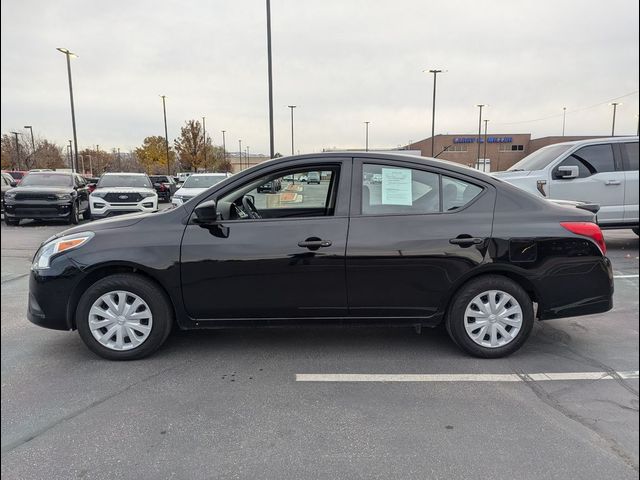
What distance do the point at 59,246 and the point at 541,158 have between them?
8.13 m

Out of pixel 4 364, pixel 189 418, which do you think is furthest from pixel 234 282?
pixel 4 364

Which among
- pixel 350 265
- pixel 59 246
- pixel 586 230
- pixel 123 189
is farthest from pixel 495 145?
pixel 59 246

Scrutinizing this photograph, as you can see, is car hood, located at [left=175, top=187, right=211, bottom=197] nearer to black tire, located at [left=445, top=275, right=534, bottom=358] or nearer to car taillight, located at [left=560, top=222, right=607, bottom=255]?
black tire, located at [left=445, top=275, right=534, bottom=358]

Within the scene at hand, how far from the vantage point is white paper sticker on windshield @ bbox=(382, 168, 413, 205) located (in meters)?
3.75

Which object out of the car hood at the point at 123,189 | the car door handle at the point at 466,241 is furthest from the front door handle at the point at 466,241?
the car hood at the point at 123,189

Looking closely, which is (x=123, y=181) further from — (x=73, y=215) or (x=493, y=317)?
(x=493, y=317)

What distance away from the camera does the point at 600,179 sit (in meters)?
8.10

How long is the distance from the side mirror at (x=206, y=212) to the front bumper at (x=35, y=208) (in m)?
11.3

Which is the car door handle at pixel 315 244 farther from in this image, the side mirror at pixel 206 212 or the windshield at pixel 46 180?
the windshield at pixel 46 180

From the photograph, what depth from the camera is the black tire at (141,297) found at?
363 cm

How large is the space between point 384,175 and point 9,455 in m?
3.08

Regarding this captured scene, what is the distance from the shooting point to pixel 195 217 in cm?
367

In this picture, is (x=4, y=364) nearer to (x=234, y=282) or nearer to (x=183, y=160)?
(x=234, y=282)

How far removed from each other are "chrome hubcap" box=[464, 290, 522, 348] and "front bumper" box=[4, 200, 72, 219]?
12604mm
